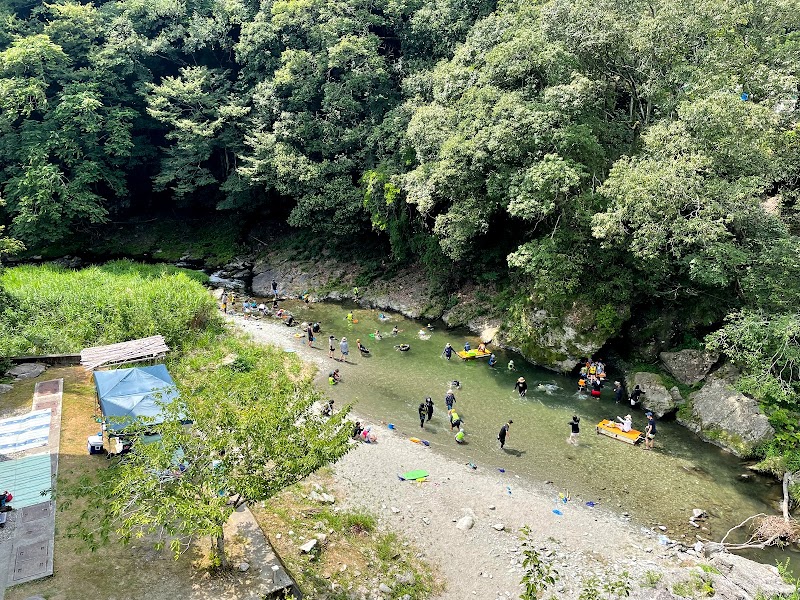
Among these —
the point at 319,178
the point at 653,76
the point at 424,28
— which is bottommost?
the point at 319,178

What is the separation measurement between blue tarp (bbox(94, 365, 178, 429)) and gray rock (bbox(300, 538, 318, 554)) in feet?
18.3

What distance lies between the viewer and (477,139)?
24.9 m

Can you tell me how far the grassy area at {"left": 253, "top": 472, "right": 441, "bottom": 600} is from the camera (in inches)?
488

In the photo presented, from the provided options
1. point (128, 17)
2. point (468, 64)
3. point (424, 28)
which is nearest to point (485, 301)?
point (468, 64)

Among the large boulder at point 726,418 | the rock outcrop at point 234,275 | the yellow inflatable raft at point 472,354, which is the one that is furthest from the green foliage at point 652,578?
the rock outcrop at point 234,275

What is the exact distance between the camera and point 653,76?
2361 cm

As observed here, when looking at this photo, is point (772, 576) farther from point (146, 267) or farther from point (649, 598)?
point (146, 267)

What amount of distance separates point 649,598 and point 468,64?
27523mm

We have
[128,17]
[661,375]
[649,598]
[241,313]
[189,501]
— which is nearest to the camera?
[189,501]

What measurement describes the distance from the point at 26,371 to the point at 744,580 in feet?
81.3

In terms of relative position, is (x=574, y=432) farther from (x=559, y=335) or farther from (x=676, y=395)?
(x=559, y=335)

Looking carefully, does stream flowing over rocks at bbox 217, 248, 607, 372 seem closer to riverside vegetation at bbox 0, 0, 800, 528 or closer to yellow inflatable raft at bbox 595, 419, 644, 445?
riverside vegetation at bbox 0, 0, 800, 528

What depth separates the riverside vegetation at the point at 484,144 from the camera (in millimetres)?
19828

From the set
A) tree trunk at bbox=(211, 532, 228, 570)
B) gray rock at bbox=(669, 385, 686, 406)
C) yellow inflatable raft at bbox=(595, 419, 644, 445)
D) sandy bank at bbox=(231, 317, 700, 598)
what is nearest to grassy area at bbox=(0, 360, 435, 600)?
tree trunk at bbox=(211, 532, 228, 570)
